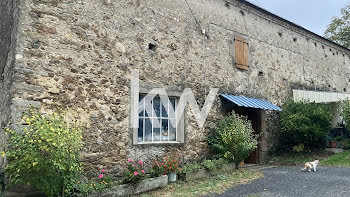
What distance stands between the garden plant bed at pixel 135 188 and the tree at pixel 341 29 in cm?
1949

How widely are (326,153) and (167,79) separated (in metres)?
6.97

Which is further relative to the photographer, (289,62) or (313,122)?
(289,62)

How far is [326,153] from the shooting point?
962 cm

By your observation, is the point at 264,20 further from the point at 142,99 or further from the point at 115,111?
the point at 115,111

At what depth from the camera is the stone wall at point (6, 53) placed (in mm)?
4629

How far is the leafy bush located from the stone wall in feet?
15.6

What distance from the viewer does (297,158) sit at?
894cm

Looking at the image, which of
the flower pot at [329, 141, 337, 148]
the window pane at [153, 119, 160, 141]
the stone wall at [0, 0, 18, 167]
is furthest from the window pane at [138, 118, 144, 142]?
the flower pot at [329, 141, 337, 148]

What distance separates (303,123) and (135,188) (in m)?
6.28

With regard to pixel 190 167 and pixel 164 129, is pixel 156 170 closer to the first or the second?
pixel 190 167

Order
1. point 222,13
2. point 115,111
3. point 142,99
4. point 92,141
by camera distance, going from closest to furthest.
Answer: point 92,141, point 115,111, point 142,99, point 222,13

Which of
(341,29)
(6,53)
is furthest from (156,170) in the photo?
(341,29)

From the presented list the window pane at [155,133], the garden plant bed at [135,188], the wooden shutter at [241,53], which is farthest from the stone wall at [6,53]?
the wooden shutter at [241,53]

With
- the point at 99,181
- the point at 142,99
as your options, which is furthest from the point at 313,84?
the point at 99,181
